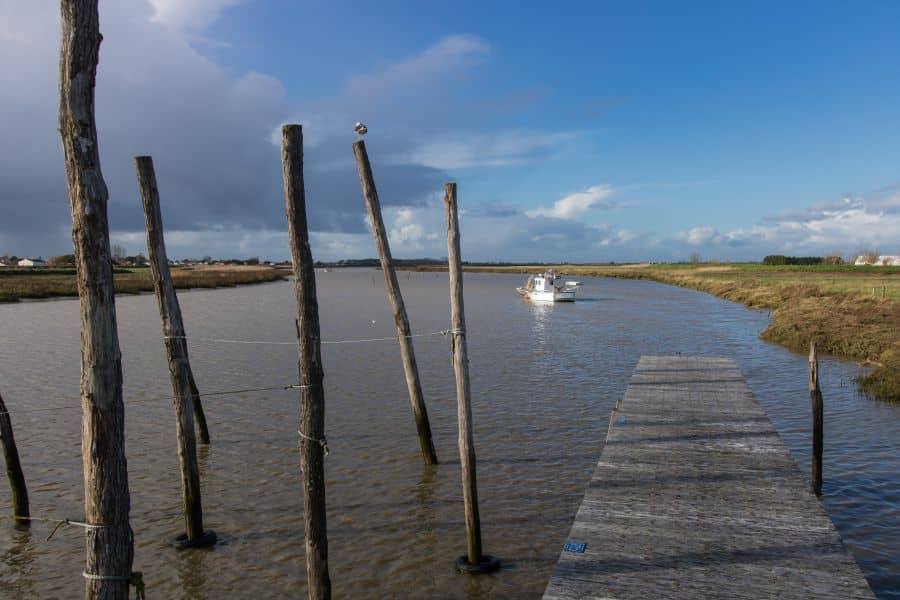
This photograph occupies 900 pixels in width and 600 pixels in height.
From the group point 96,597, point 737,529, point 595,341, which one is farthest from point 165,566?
point 595,341

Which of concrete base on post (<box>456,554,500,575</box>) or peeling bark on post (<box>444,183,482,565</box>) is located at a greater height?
peeling bark on post (<box>444,183,482,565</box>)

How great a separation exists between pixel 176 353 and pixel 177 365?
0.25 metres

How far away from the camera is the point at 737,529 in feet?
24.4

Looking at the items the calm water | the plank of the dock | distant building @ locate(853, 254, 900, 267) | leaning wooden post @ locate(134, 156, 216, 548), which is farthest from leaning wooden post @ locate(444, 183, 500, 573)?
distant building @ locate(853, 254, 900, 267)

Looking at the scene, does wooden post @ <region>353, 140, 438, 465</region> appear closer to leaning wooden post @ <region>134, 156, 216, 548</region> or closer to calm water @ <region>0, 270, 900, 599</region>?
calm water @ <region>0, 270, 900, 599</region>

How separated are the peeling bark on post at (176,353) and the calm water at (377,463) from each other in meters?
0.61

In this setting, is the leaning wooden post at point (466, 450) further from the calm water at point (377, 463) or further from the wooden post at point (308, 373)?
the wooden post at point (308, 373)

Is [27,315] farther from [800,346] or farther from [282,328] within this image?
[800,346]

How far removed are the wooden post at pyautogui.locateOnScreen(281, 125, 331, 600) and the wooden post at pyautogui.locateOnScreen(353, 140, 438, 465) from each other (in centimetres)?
478

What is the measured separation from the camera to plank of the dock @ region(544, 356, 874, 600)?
6191 millimetres

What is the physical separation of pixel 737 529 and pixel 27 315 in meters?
44.8

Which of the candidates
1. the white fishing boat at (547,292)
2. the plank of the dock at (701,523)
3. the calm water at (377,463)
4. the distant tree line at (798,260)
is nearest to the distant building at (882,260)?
the distant tree line at (798,260)

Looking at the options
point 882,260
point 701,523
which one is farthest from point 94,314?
point 882,260

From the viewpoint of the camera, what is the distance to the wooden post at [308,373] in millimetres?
6418
